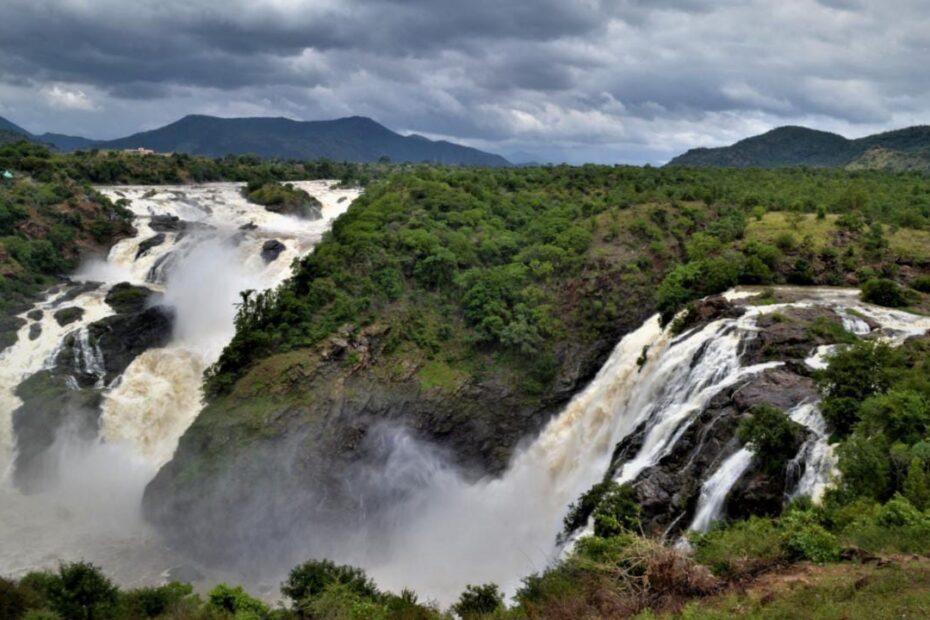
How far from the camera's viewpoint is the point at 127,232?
5178 cm

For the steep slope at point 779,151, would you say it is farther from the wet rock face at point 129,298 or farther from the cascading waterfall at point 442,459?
the wet rock face at point 129,298

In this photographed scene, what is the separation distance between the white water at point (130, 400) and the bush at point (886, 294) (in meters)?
30.2

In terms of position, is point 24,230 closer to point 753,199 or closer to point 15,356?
point 15,356

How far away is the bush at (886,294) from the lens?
2581 cm

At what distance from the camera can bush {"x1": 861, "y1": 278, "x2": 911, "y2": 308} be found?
25.8m

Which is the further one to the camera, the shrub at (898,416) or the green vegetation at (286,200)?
the green vegetation at (286,200)

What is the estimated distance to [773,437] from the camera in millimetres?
16672

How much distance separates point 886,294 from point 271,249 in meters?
36.4

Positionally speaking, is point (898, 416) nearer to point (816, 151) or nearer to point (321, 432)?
point (321, 432)

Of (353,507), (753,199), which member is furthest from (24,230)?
(753,199)

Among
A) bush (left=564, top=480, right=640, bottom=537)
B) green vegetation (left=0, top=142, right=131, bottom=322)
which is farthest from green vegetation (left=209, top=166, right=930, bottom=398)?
green vegetation (left=0, top=142, right=131, bottom=322)

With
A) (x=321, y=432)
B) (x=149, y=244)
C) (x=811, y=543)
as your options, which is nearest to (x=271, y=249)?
(x=149, y=244)

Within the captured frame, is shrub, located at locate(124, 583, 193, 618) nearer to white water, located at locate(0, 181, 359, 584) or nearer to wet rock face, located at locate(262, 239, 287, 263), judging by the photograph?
Result: white water, located at locate(0, 181, 359, 584)

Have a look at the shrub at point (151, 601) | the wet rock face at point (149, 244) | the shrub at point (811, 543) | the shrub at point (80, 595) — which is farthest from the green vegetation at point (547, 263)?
the shrub at point (811, 543)
